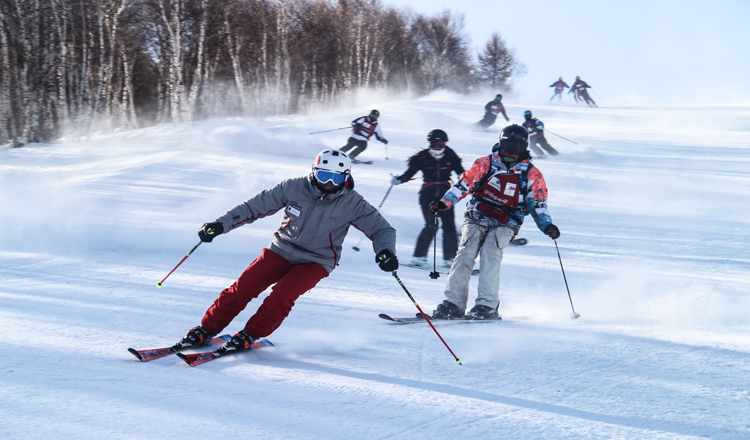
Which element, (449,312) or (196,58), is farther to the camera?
(196,58)

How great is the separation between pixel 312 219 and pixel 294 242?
0.19 meters

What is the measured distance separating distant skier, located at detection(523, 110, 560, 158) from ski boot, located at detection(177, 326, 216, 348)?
1129 cm

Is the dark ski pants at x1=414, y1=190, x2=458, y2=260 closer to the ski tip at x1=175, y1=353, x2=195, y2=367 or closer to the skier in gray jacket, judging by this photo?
the skier in gray jacket

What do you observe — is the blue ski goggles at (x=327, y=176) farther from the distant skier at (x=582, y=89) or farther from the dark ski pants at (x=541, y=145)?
the distant skier at (x=582, y=89)

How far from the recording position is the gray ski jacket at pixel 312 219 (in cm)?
325

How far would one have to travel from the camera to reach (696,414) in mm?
2336

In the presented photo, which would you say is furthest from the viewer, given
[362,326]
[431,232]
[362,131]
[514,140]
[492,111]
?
[492,111]

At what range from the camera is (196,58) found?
2591 cm

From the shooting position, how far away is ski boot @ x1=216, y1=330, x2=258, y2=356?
118 inches

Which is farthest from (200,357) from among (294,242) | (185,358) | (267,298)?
(294,242)

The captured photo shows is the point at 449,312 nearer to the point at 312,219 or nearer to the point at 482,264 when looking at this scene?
the point at 482,264

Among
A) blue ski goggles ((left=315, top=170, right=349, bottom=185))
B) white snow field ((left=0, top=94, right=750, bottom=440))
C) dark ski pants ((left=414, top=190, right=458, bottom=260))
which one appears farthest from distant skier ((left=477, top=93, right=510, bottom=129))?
blue ski goggles ((left=315, top=170, right=349, bottom=185))

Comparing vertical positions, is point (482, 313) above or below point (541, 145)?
below

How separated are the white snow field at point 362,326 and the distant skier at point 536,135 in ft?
10.4
